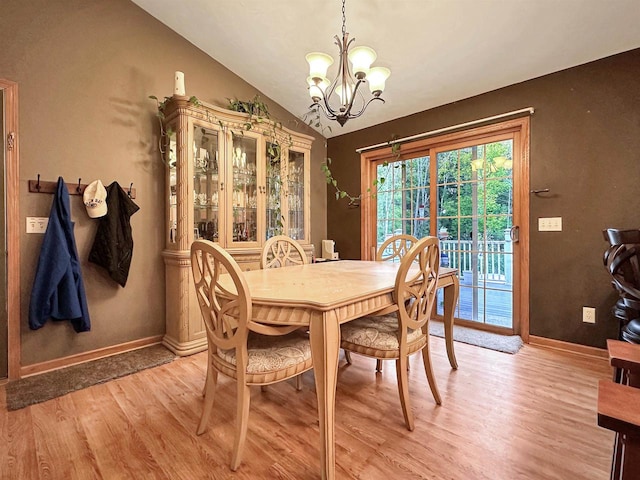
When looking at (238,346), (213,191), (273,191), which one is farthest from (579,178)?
→ (213,191)

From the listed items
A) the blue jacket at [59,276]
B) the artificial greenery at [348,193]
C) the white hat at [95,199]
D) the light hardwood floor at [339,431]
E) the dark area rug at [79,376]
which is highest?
the artificial greenery at [348,193]

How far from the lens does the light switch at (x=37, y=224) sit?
85.0 inches

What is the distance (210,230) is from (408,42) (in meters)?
2.36

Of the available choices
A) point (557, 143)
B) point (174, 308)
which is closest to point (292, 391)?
point (174, 308)

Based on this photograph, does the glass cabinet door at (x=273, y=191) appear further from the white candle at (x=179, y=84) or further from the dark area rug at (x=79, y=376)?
the dark area rug at (x=79, y=376)

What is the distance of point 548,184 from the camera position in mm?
2615

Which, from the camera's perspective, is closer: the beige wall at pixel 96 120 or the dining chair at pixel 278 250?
the beige wall at pixel 96 120

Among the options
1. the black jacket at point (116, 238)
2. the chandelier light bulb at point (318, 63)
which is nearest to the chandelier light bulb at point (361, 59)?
the chandelier light bulb at point (318, 63)

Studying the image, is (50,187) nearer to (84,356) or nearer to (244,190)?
(84,356)

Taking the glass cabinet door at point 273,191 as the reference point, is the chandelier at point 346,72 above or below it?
above

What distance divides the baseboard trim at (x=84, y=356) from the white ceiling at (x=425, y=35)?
286 centimetres

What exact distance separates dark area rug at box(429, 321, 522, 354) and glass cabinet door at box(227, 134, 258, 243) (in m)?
2.12

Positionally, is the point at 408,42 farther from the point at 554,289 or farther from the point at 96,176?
the point at 96,176

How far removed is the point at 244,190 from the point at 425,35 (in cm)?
206
